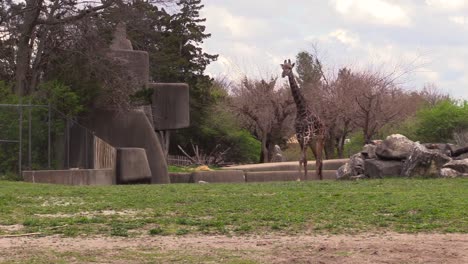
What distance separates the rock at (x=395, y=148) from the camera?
2483cm

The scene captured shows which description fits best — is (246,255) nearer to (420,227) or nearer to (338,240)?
(338,240)

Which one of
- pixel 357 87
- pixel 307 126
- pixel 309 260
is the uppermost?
pixel 357 87

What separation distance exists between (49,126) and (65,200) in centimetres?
1034

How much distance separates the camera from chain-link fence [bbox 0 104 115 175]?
24797 mm

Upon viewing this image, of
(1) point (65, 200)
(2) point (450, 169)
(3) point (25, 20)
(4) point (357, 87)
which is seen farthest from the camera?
(4) point (357, 87)

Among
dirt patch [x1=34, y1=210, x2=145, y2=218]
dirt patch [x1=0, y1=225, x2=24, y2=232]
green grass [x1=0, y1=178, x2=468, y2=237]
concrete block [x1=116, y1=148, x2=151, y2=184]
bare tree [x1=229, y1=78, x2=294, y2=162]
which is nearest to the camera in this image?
dirt patch [x1=0, y1=225, x2=24, y2=232]

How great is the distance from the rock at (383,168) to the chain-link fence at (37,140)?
Answer: 29.9ft

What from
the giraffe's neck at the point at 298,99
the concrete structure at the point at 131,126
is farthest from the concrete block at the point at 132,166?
the giraffe's neck at the point at 298,99

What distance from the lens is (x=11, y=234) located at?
1042 centimetres

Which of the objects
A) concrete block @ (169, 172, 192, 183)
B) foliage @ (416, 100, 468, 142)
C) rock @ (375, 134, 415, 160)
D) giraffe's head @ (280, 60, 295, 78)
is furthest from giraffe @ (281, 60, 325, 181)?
foliage @ (416, 100, 468, 142)

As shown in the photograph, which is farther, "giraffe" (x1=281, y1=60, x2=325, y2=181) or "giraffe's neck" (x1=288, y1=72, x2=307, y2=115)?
"giraffe" (x1=281, y1=60, x2=325, y2=181)

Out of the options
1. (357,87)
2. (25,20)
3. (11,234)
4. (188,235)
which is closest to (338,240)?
(188,235)

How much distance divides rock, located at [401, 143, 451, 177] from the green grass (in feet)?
19.7

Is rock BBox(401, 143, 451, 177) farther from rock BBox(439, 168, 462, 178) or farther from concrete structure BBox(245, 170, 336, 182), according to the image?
concrete structure BBox(245, 170, 336, 182)
